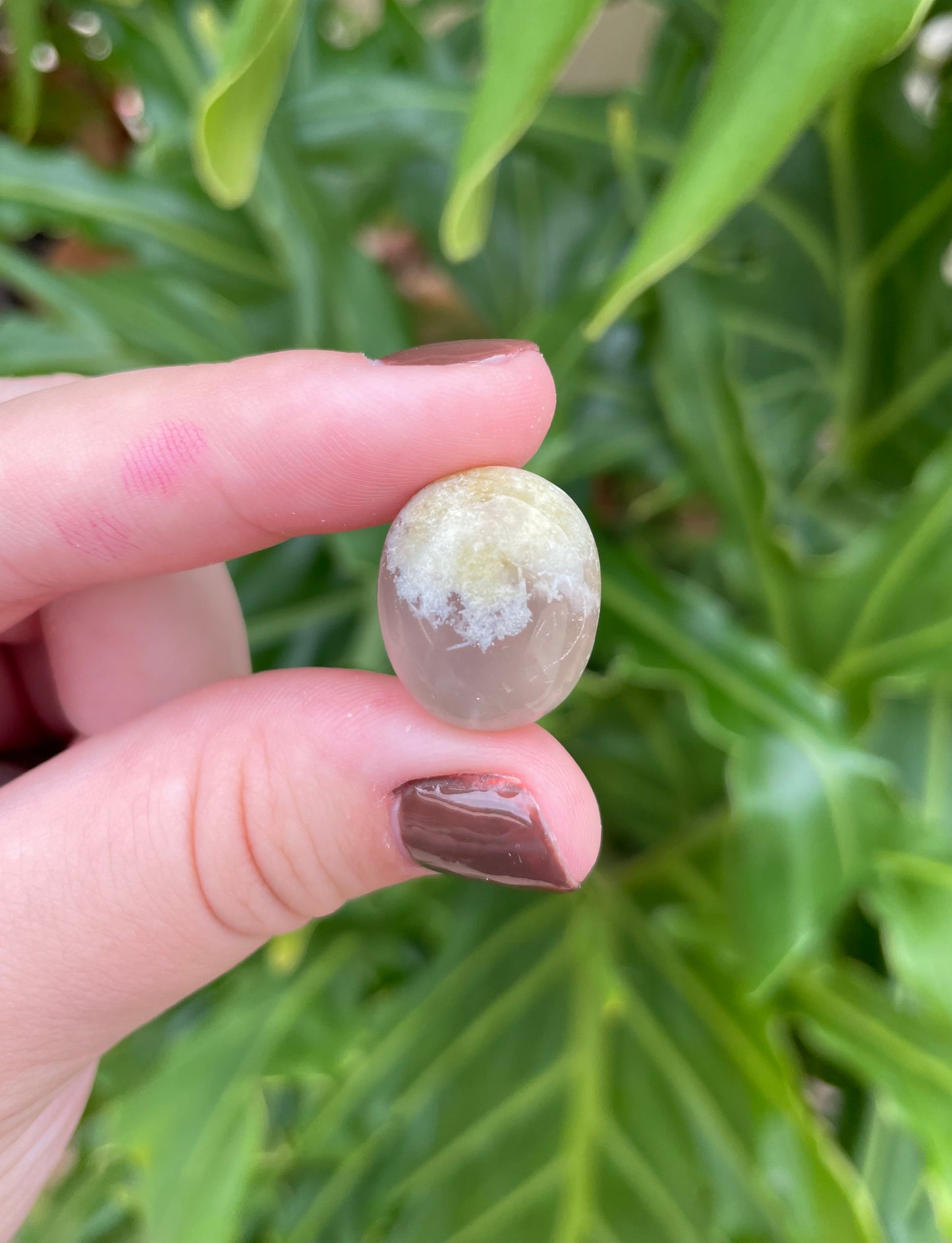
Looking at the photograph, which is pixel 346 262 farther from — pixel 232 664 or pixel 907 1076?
pixel 907 1076

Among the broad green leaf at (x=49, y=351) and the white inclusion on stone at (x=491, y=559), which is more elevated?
the white inclusion on stone at (x=491, y=559)

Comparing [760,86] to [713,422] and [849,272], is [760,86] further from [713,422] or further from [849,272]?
[849,272]

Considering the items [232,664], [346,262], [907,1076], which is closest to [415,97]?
[346,262]

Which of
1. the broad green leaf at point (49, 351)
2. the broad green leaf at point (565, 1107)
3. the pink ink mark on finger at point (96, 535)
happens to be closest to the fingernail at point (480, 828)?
the pink ink mark on finger at point (96, 535)

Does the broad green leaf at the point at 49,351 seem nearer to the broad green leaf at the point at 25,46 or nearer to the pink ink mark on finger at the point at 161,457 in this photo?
the broad green leaf at the point at 25,46

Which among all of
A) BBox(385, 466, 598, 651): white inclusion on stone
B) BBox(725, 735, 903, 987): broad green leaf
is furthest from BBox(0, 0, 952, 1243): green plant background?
BBox(385, 466, 598, 651): white inclusion on stone

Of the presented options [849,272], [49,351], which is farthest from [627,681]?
[49,351]
